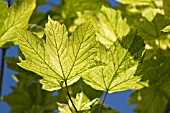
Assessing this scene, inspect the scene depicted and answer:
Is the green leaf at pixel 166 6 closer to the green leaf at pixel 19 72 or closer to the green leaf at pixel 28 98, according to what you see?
the green leaf at pixel 19 72

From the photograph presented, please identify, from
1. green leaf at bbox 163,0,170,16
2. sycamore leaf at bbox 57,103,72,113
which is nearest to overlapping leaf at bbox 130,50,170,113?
green leaf at bbox 163,0,170,16

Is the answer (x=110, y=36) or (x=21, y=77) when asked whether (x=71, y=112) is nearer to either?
(x=110, y=36)

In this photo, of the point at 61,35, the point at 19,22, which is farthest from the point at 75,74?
the point at 19,22

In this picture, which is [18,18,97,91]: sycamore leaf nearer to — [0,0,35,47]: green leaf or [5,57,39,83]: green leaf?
[0,0,35,47]: green leaf

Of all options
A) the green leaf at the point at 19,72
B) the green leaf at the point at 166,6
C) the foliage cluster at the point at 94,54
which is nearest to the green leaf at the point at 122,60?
the foliage cluster at the point at 94,54

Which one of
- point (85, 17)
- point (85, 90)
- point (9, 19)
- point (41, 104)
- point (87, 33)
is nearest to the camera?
point (87, 33)
